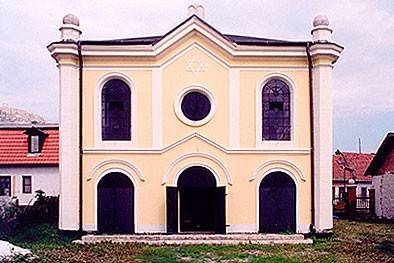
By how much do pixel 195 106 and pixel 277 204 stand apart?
4.51m

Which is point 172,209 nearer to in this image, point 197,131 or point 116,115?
point 197,131

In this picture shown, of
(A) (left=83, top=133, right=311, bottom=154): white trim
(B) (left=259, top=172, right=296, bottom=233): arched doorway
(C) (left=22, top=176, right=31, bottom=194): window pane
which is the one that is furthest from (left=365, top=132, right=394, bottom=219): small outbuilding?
(C) (left=22, top=176, right=31, bottom=194): window pane

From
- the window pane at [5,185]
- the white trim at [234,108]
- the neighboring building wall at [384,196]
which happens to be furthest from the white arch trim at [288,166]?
the window pane at [5,185]

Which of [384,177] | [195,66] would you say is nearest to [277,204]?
[195,66]

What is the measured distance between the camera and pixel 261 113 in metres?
20.5

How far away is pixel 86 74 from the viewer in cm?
2042

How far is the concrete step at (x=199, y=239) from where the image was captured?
1856cm

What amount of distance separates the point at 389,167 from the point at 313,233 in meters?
10.3

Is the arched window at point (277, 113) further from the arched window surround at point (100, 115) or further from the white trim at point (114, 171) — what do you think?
the white trim at point (114, 171)

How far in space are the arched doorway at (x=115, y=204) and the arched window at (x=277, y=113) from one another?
5.32 m

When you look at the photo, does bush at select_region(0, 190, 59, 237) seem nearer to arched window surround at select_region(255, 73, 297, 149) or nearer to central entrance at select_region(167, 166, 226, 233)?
central entrance at select_region(167, 166, 226, 233)

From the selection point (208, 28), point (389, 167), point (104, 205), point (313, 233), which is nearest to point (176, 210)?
point (104, 205)

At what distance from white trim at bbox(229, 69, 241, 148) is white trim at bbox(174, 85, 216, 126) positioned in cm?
65

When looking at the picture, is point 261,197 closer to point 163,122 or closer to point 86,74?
point 163,122
